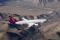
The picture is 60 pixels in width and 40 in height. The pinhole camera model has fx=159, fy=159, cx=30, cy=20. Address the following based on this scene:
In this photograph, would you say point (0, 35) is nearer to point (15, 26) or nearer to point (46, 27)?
point (15, 26)

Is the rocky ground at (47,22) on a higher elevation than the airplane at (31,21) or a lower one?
lower

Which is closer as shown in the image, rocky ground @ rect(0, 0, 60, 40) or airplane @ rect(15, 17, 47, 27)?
rocky ground @ rect(0, 0, 60, 40)

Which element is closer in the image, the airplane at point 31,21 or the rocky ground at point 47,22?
the rocky ground at point 47,22

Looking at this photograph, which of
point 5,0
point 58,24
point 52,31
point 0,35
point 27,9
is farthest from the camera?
point 5,0

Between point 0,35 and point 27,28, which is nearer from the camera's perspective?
point 0,35

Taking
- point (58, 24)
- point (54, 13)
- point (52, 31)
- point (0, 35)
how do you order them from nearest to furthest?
point (0, 35) < point (52, 31) < point (58, 24) < point (54, 13)

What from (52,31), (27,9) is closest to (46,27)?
(52,31)

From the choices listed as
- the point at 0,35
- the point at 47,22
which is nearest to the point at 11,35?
the point at 0,35

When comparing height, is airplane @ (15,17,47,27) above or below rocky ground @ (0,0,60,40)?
above

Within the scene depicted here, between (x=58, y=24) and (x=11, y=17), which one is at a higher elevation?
(x=11, y=17)
